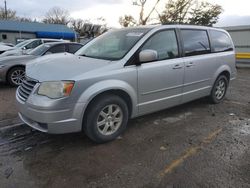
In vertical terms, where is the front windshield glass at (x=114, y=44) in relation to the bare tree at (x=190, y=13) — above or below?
below

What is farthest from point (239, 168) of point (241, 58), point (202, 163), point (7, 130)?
point (241, 58)

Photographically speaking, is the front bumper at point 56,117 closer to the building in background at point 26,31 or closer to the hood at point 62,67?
the hood at point 62,67

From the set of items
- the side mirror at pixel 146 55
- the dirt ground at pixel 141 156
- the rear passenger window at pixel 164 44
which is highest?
the rear passenger window at pixel 164 44

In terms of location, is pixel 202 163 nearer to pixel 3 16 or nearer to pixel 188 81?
pixel 188 81

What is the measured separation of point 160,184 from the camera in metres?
2.66

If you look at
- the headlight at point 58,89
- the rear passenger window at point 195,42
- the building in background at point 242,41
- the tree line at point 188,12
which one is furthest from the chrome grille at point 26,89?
the tree line at point 188,12

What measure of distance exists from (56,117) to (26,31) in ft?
117

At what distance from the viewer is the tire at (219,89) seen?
556 centimetres

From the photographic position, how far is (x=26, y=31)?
34.7 m

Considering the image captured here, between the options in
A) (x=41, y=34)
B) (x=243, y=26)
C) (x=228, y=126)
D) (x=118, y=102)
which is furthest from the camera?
(x=41, y=34)

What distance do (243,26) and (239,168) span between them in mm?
12872

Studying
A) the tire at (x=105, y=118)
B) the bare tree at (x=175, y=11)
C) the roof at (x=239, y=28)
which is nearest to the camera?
the tire at (x=105, y=118)

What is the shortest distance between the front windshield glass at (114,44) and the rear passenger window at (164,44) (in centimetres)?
20

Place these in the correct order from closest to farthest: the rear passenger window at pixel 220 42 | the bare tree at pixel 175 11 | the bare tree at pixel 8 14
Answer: the rear passenger window at pixel 220 42 < the bare tree at pixel 175 11 < the bare tree at pixel 8 14
